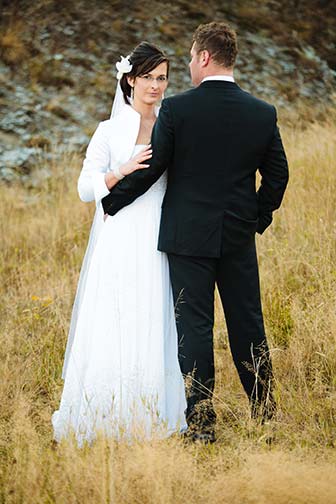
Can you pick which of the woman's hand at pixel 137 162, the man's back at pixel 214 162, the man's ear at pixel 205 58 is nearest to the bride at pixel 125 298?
the woman's hand at pixel 137 162

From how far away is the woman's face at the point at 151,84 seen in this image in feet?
12.5

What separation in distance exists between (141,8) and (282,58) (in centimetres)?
225

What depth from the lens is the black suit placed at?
11.3 feet

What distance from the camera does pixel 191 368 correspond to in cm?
362

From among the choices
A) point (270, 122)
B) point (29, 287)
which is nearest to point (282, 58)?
point (29, 287)

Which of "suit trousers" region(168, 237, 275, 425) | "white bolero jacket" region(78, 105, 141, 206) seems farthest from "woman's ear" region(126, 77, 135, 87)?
"suit trousers" region(168, 237, 275, 425)

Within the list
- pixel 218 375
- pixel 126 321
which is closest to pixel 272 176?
pixel 126 321

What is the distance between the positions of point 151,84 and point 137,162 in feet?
1.63

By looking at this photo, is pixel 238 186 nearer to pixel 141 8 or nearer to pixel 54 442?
pixel 54 442

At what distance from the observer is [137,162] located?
3.54m

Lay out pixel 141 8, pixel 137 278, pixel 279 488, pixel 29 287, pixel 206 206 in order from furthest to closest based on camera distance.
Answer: pixel 141 8
pixel 29 287
pixel 137 278
pixel 206 206
pixel 279 488

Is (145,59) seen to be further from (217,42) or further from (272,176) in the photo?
(272,176)

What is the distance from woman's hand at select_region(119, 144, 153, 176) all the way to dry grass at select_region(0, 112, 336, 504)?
3.90ft

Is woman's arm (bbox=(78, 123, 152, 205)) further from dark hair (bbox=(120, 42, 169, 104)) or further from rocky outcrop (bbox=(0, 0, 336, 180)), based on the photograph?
rocky outcrop (bbox=(0, 0, 336, 180))
